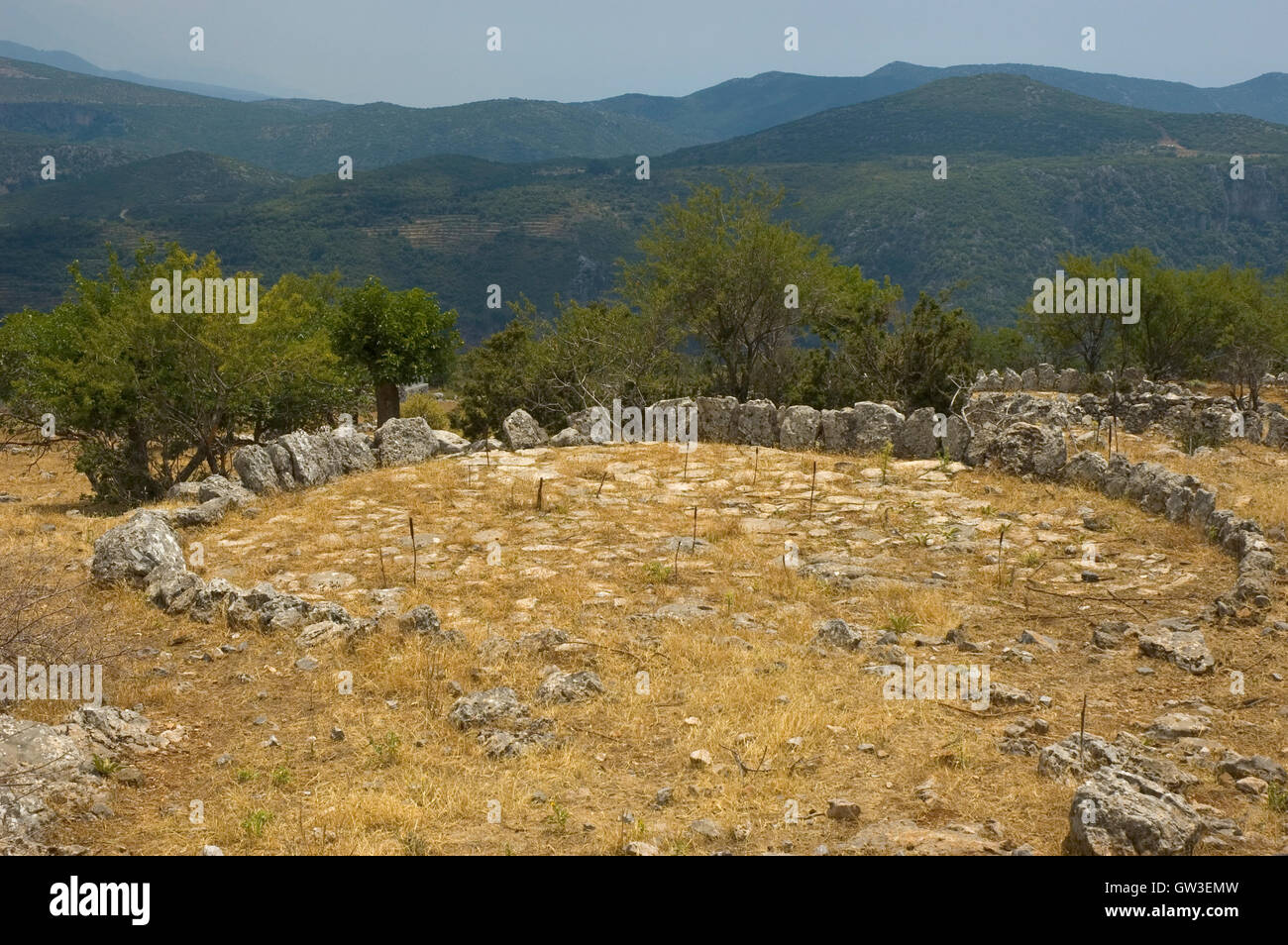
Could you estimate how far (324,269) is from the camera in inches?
4631

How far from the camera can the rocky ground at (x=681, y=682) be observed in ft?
18.6

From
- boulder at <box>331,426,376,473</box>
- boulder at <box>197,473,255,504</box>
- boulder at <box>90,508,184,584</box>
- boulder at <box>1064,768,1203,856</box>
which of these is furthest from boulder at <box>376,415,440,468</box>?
boulder at <box>1064,768,1203,856</box>

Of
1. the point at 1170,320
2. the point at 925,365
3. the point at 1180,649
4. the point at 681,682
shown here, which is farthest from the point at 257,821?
the point at 1170,320

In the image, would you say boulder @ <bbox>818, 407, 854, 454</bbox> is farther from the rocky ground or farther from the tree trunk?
the tree trunk

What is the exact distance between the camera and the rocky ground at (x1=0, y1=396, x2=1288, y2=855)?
5.66 meters

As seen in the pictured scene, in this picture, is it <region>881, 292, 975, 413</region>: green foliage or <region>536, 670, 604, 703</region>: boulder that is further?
<region>881, 292, 975, 413</region>: green foliage

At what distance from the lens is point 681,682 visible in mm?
7820

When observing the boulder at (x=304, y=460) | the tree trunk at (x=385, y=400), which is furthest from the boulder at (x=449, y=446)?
the tree trunk at (x=385, y=400)

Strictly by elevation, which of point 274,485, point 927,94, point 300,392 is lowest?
point 274,485

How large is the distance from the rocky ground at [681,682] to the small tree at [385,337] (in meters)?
13.0

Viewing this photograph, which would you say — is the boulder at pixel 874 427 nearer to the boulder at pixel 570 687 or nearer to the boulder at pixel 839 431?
the boulder at pixel 839 431

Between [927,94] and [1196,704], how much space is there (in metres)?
208

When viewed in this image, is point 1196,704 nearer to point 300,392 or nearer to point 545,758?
point 545,758
